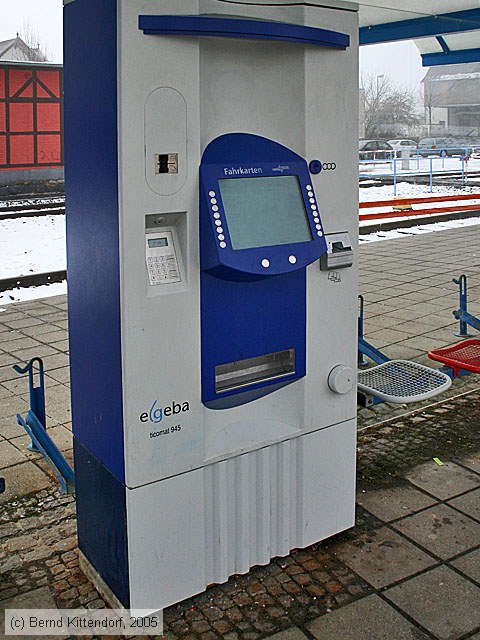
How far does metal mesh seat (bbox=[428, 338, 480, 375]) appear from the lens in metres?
5.23

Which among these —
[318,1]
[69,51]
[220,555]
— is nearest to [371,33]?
[318,1]

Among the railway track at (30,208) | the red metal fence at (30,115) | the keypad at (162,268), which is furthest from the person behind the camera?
the red metal fence at (30,115)

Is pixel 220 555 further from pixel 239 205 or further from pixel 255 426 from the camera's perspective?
pixel 239 205

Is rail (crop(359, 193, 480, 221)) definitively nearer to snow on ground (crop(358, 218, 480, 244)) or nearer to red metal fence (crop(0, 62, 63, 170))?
snow on ground (crop(358, 218, 480, 244))

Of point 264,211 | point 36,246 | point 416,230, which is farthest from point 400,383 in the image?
point 416,230

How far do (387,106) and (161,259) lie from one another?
2939 inches

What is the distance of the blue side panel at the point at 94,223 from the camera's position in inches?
117

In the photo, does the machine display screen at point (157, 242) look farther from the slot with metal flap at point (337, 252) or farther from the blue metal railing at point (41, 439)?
the blue metal railing at point (41, 439)

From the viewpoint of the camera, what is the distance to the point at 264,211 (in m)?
3.26

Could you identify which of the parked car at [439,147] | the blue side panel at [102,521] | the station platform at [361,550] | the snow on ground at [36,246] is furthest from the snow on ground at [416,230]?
the parked car at [439,147]

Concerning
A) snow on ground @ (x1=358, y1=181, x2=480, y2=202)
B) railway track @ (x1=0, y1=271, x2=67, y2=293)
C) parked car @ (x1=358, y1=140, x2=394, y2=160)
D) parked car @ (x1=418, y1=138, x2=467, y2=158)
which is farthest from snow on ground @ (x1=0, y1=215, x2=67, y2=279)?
parked car @ (x1=358, y1=140, x2=394, y2=160)

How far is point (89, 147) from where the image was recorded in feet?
10.3

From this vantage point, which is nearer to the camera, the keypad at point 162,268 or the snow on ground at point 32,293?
the keypad at point 162,268

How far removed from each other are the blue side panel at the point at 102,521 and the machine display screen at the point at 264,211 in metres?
1.15
